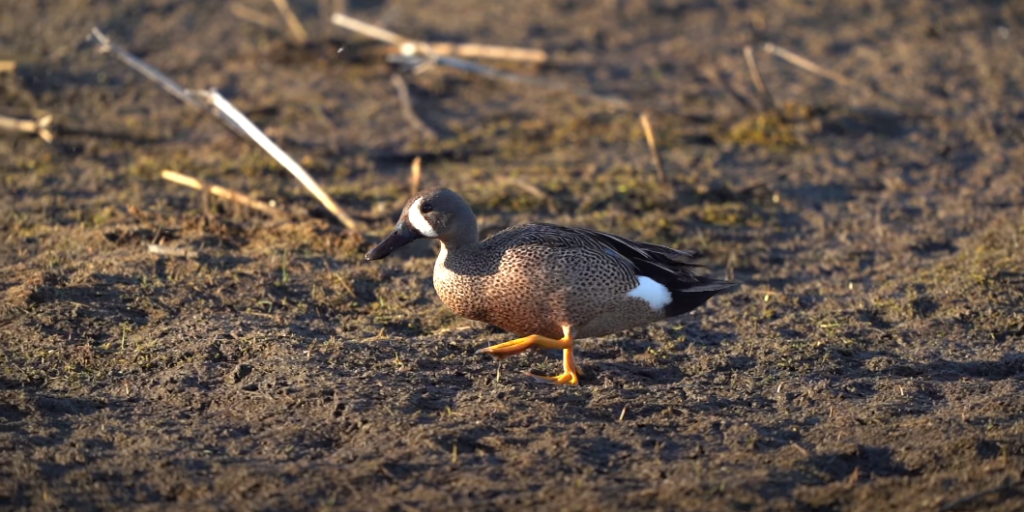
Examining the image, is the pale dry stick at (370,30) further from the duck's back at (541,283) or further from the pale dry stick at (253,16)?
the duck's back at (541,283)

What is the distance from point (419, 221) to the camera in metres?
5.44

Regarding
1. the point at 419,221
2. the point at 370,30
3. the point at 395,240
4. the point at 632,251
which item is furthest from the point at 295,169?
the point at 370,30

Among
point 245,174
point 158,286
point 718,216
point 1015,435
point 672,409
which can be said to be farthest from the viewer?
point 245,174

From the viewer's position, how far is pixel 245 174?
836 centimetres

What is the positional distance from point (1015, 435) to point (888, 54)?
22.5 feet

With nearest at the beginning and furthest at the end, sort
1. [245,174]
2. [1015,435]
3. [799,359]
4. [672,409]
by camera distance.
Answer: [1015,435], [672,409], [799,359], [245,174]

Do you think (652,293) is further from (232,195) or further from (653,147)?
(232,195)

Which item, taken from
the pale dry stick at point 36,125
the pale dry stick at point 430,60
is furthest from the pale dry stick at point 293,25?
the pale dry stick at point 36,125

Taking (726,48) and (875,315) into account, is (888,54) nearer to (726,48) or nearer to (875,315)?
(726,48)

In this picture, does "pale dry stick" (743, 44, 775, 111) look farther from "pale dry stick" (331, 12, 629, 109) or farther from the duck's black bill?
the duck's black bill

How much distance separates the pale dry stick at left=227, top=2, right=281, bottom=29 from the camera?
38.1 feet

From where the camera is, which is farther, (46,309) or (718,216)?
(718,216)

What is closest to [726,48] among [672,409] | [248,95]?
[248,95]

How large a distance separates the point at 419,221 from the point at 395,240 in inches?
7.1
